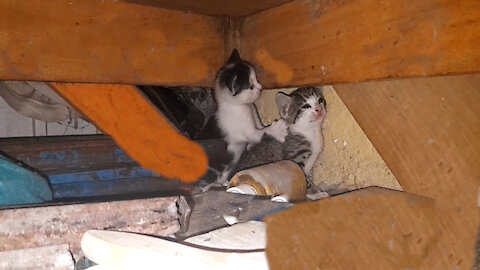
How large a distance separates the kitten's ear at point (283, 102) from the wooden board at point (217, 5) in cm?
45

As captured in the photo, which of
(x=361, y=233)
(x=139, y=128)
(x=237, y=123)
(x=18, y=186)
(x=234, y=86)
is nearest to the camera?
(x=361, y=233)

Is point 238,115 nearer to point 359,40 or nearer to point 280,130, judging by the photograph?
point 280,130

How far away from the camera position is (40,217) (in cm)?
75

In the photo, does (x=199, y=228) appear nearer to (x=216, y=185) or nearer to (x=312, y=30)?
(x=312, y=30)

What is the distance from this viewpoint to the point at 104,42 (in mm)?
1608

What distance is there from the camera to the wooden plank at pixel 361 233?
818 mm

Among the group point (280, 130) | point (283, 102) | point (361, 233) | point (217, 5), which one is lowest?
point (361, 233)

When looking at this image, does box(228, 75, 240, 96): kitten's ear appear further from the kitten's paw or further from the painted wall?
the painted wall

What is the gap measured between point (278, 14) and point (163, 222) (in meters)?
1.15

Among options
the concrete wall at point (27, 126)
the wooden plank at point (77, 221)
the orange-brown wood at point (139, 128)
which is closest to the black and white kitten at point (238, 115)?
the orange-brown wood at point (139, 128)

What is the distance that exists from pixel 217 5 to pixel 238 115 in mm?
694

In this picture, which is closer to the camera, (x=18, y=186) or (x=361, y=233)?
(x=361, y=233)

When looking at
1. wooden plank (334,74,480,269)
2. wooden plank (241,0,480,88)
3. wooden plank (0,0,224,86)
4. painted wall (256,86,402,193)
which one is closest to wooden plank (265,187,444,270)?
wooden plank (334,74,480,269)

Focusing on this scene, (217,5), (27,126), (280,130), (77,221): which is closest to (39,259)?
(77,221)
